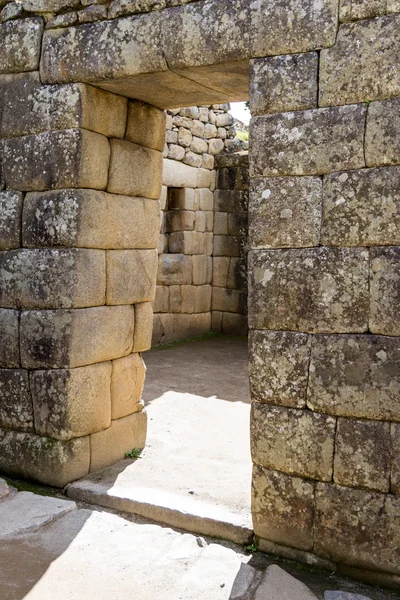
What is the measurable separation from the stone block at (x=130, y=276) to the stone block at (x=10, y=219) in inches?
26.6

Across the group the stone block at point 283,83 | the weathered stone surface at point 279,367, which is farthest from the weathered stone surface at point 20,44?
the weathered stone surface at point 279,367

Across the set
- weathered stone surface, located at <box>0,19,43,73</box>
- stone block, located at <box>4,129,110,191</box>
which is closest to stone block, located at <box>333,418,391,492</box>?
stone block, located at <box>4,129,110,191</box>

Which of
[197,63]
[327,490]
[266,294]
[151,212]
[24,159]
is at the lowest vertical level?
[327,490]

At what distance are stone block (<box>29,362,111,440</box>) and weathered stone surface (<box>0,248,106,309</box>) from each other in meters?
0.49

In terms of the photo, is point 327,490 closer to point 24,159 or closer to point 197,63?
point 197,63

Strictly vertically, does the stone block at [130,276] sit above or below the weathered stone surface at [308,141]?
below

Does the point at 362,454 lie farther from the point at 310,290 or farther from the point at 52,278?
the point at 52,278

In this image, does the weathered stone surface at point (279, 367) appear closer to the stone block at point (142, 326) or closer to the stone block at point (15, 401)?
the stone block at point (142, 326)

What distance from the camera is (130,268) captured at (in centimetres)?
483

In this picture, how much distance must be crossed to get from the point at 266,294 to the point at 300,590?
156 cm

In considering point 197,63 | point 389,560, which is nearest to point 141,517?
point 389,560

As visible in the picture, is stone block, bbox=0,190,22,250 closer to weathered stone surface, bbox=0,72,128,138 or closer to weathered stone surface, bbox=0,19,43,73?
weathered stone surface, bbox=0,72,128,138

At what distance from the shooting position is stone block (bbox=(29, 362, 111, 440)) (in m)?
4.36

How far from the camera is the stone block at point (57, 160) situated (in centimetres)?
429
